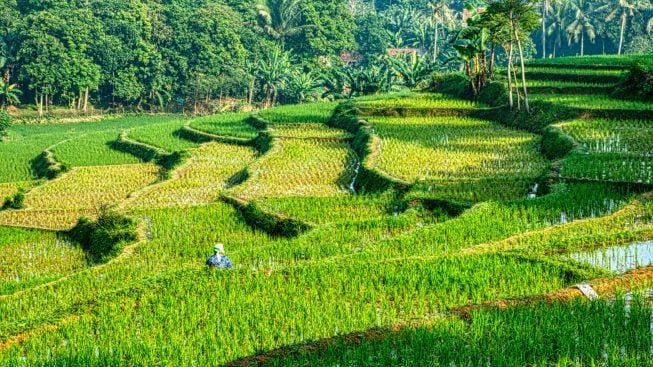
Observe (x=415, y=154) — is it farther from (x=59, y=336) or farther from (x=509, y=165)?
(x=59, y=336)

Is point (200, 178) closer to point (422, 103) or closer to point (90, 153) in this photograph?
point (90, 153)

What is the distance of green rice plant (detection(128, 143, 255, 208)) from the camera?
52.6 ft

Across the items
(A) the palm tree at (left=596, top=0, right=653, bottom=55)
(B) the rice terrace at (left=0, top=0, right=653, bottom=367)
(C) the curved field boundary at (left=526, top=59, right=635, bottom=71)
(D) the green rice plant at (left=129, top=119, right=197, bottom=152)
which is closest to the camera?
(B) the rice terrace at (left=0, top=0, right=653, bottom=367)

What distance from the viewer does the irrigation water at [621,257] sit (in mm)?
9062

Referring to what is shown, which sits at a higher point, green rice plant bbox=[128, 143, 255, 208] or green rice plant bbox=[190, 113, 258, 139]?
green rice plant bbox=[190, 113, 258, 139]

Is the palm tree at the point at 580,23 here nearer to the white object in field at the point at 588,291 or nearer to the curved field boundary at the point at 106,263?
the curved field boundary at the point at 106,263

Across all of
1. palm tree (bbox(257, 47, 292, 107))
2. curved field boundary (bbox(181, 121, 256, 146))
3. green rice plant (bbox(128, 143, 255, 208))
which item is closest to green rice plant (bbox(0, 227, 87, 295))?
green rice plant (bbox(128, 143, 255, 208))

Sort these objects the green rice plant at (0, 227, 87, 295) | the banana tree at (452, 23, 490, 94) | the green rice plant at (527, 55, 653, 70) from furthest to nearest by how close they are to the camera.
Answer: the green rice plant at (527, 55, 653, 70)
the banana tree at (452, 23, 490, 94)
the green rice plant at (0, 227, 87, 295)

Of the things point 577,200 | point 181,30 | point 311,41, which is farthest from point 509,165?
point 311,41

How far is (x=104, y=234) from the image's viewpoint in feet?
43.2

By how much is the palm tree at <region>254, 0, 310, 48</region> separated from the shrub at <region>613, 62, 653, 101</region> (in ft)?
101

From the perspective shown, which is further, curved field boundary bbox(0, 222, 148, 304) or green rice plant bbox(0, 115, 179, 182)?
green rice plant bbox(0, 115, 179, 182)

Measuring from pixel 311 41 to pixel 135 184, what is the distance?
111ft

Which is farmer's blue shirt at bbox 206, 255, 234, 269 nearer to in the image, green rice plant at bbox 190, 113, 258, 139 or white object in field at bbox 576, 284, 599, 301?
white object in field at bbox 576, 284, 599, 301
